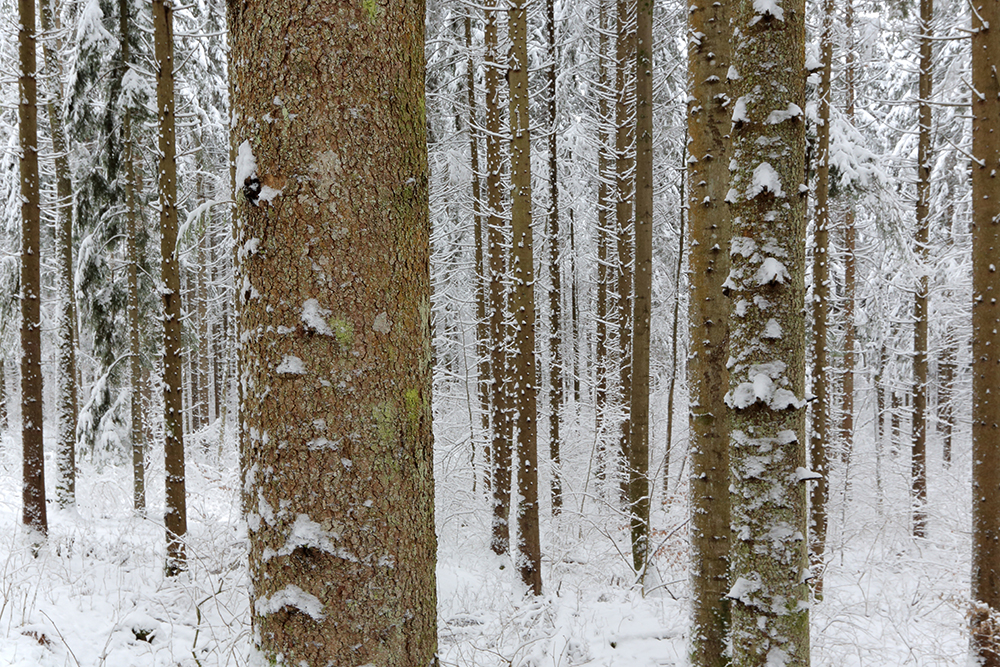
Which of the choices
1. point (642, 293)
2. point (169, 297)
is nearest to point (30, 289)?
point (169, 297)

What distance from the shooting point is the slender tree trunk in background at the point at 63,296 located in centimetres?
921

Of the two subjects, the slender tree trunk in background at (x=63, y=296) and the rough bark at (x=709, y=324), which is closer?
the rough bark at (x=709, y=324)

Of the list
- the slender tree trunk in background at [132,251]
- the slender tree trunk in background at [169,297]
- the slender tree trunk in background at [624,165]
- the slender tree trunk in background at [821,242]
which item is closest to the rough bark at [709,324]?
the slender tree trunk in background at [821,242]

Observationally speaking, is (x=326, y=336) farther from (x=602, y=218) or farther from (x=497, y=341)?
(x=602, y=218)

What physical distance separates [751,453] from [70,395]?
34.4 feet

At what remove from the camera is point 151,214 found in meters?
10.8

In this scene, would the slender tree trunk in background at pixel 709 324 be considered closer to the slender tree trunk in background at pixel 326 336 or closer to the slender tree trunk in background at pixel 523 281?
the slender tree trunk in background at pixel 326 336

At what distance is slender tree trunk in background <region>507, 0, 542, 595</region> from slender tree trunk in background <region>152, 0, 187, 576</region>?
13.1ft

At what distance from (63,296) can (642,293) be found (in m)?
8.95

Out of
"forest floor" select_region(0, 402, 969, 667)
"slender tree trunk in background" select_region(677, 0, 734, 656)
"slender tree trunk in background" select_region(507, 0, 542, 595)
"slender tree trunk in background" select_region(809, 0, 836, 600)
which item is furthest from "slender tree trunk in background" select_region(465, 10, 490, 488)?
"slender tree trunk in background" select_region(677, 0, 734, 656)

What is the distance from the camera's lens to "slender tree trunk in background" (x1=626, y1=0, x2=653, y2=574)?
8.13m

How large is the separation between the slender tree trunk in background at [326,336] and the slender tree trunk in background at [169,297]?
Answer: 5786 mm

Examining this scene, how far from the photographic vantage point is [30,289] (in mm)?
7273

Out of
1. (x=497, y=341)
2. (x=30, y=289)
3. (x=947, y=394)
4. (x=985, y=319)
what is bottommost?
(x=947, y=394)
